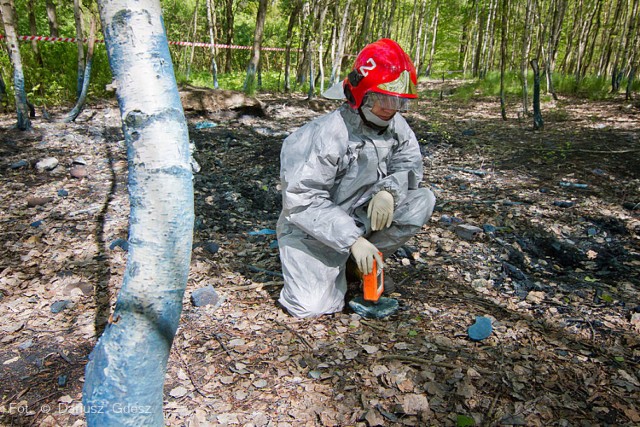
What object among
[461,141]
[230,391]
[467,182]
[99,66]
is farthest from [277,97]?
[230,391]

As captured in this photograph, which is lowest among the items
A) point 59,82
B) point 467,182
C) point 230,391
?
point 230,391

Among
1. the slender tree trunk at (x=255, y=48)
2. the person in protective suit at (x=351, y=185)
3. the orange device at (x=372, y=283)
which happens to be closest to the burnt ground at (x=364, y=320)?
the orange device at (x=372, y=283)

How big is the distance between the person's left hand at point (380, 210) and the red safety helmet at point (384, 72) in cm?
61

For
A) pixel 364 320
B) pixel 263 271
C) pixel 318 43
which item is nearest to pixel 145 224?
pixel 364 320

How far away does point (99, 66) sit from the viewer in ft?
30.6

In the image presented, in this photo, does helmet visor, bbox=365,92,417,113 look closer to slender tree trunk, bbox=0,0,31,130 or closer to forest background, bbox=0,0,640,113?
slender tree trunk, bbox=0,0,31,130

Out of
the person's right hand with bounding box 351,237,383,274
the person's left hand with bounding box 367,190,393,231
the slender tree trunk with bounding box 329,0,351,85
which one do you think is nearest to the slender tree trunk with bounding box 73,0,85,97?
the slender tree trunk with bounding box 329,0,351,85

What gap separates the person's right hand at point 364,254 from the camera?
2.37 m

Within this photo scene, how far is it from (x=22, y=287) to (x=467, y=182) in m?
4.57

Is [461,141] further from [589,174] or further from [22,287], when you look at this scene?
[22,287]

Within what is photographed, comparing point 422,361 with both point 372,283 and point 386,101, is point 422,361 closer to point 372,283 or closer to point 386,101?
point 372,283

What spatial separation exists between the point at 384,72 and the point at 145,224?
1606 mm

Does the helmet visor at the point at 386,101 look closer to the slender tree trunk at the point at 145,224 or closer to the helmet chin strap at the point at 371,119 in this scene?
the helmet chin strap at the point at 371,119

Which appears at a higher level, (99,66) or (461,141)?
(99,66)
